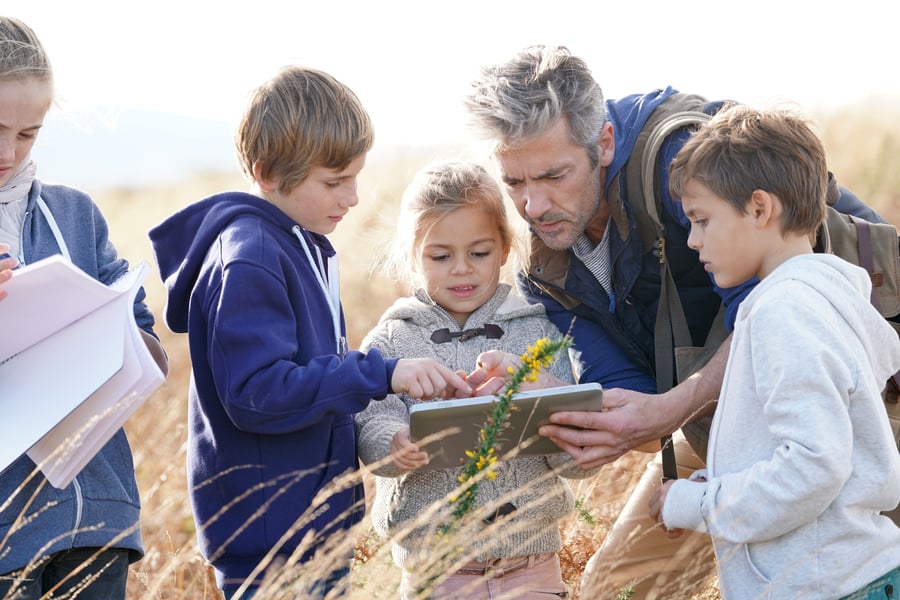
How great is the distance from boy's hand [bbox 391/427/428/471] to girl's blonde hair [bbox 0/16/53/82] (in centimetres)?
150

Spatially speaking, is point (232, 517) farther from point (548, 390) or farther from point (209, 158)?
point (209, 158)

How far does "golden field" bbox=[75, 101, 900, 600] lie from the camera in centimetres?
427

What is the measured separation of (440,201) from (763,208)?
1143 mm

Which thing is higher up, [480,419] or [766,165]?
[766,165]

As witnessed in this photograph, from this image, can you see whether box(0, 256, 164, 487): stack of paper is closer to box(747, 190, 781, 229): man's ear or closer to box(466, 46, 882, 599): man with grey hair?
box(466, 46, 882, 599): man with grey hair

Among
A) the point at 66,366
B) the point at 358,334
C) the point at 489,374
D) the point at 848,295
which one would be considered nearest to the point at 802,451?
the point at 848,295

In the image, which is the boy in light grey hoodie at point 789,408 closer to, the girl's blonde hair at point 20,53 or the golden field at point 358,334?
the golden field at point 358,334

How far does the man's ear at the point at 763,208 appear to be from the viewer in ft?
10.1

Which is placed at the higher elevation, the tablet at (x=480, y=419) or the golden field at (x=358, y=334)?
the tablet at (x=480, y=419)

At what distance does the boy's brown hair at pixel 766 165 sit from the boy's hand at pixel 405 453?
3.72 feet

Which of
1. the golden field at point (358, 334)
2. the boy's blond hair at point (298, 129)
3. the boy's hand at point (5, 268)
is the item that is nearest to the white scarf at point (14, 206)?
the boy's hand at point (5, 268)

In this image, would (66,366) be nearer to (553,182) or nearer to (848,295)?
(553,182)

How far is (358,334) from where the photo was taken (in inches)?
345

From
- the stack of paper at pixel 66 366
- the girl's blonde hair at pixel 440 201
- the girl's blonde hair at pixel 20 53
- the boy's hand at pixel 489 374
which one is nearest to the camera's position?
the stack of paper at pixel 66 366
